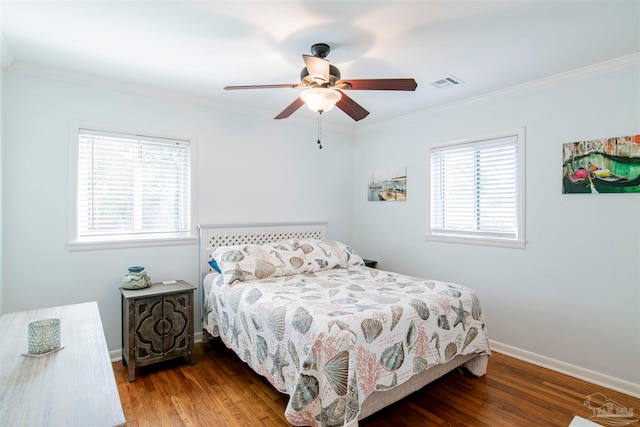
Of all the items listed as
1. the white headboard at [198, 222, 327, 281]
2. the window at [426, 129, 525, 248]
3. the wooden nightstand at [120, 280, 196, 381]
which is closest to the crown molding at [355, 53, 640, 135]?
the window at [426, 129, 525, 248]

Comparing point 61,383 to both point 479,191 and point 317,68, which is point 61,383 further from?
point 479,191

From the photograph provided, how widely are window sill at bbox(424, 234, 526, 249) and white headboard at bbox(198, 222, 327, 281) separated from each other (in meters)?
1.46

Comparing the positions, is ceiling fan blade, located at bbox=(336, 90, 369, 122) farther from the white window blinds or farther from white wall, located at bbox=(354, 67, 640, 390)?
the white window blinds

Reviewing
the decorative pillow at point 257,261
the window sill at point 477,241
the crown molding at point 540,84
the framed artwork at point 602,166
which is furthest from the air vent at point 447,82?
the decorative pillow at point 257,261

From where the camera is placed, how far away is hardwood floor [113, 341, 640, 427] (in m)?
2.25

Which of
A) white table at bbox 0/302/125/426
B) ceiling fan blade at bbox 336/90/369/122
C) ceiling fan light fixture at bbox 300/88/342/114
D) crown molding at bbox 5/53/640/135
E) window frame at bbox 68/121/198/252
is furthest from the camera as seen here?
window frame at bbox 68/121/198/252

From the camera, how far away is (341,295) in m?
2.62

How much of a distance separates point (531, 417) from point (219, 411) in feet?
7.00

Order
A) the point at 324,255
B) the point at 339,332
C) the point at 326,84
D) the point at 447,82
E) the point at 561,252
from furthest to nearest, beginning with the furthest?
the point at 324,255
the point at 447,82
the point at 561,252
the point at 326,84
the point at 339,332

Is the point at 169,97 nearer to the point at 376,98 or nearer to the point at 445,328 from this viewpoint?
the point at 376,98

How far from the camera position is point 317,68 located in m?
2.08

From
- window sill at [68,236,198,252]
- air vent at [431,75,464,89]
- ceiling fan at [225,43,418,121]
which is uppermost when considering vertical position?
air vent at [431,75,464,89]

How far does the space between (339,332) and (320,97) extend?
1551 millimetres

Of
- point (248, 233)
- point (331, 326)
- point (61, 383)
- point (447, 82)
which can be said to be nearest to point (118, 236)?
point (248, 233)
